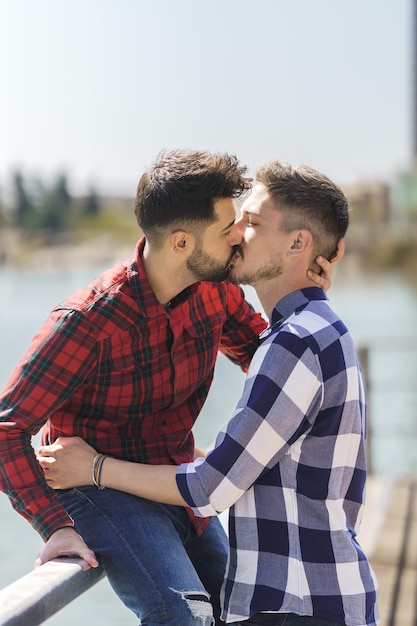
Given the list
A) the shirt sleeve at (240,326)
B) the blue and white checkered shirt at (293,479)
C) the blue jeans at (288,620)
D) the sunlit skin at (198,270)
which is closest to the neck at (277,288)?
the sunlit skin at (198,270)

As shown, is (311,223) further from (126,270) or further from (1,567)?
(1,567)

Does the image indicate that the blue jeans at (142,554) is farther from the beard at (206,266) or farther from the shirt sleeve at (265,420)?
the beard at (206,266)

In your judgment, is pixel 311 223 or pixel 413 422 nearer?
pixel 311 223

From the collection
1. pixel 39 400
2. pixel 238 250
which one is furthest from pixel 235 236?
pixel 39 400

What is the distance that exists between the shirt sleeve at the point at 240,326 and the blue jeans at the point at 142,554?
1.41ft

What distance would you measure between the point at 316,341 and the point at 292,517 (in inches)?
9.9

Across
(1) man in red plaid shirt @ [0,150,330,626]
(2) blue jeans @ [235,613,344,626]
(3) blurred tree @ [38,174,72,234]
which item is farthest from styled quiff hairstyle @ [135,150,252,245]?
(3) blurred tree @ [38,174,72,234]

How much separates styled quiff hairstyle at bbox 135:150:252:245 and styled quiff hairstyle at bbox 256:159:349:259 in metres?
0.07

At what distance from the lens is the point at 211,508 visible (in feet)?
4.28

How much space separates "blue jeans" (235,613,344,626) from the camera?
1275mm

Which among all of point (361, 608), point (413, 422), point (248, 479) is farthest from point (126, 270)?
point (413, 422)

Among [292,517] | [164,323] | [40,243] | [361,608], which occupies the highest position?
[164,323]

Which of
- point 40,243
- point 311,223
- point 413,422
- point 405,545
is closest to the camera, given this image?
point 311,223

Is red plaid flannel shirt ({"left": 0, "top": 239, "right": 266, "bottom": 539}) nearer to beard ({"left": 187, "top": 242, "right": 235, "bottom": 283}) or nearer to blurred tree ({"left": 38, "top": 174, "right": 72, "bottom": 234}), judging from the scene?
beard ({"left": 187, "top": 242, "right": 235, "bottom": 283})
